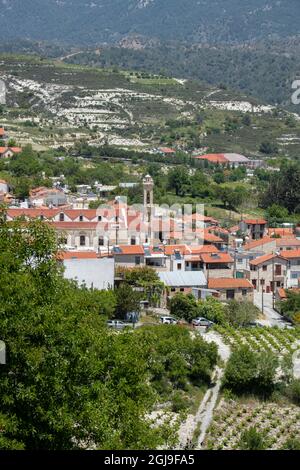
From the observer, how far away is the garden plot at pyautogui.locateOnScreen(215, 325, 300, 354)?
23.3 metres

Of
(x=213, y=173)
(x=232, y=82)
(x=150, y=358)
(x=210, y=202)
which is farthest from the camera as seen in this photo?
(x=232, y=82)

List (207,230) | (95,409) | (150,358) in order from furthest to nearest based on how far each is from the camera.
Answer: (207,230) → (150,358) → (95,409)

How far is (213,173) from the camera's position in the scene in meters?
62.9

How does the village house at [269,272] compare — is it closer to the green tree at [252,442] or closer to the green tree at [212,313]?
the green tree at [212,313]

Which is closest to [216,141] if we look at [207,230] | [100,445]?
[207,230]

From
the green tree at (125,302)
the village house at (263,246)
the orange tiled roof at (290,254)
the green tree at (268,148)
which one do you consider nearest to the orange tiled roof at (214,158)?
the green tree at (268,148)

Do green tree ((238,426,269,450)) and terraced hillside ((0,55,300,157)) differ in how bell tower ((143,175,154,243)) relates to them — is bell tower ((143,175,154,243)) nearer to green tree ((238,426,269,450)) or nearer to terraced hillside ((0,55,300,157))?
green tree ((238,426,269,450))

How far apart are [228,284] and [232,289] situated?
20cm

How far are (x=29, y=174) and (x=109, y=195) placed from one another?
479 centimetres

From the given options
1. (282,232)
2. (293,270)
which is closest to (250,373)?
(293,270)

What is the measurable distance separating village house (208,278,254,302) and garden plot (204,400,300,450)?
28.0 feet

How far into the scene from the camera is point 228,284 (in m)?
29.1

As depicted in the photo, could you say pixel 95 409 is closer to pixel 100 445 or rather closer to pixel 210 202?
pixel 100 445

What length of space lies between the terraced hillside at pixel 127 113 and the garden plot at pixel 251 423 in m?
47.4
